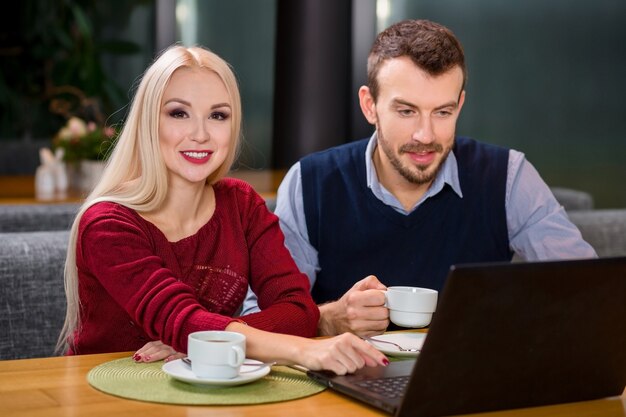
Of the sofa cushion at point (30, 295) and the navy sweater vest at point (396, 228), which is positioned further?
the navy sweater vest at point (396, 228)

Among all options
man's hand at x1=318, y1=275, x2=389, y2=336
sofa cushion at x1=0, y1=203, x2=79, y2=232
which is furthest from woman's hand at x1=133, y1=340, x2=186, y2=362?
sofa cushion at x1=0, y1=203, x2=79, y2=232

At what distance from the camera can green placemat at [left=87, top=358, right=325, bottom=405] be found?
136 centimetres

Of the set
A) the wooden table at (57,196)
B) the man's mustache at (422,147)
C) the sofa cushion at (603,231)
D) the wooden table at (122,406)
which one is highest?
the man's mustache at (422,147)

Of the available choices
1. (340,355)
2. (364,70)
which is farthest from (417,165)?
(364,70)

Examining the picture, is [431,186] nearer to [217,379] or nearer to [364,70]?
[217,379]

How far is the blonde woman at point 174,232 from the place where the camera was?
176 centimetres

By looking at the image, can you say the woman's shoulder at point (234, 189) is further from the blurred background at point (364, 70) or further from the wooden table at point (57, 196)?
the wooden table at point (57, 196)

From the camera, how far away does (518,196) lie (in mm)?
2395

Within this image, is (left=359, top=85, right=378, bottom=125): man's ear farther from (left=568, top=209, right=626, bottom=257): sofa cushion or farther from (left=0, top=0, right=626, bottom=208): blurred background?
(left=568, top=209, right=626, bottom=257): sofa cushion

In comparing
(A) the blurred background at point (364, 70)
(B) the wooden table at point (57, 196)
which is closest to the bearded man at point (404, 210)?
(A) the blurred background at point (364, 70)

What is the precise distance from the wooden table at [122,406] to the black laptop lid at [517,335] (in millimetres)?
44


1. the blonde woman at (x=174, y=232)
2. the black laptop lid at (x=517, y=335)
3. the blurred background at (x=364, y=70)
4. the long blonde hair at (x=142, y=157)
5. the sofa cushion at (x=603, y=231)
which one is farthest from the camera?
the blurred background at (x=364, y=70)

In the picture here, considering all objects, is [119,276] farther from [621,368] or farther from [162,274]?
[621,368]

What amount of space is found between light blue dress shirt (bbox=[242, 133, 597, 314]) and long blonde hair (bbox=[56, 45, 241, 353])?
18.9 inches
